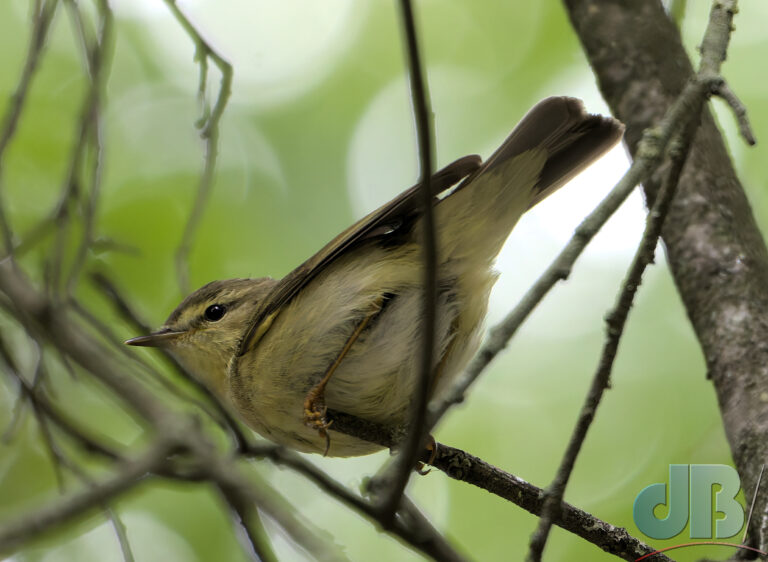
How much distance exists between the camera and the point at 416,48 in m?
1.53

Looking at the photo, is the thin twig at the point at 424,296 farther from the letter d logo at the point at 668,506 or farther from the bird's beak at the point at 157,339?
Answer: the bird's beak at the point at 157,339

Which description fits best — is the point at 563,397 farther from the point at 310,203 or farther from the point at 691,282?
the point at 691,282

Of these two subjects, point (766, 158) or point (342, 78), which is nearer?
point (766, 158)

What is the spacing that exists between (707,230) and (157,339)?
2.47 metres

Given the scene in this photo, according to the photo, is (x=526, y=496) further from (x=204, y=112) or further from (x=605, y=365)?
(x=204, y=112)

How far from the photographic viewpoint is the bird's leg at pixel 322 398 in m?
3.01

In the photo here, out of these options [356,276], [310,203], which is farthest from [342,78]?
[356,276]

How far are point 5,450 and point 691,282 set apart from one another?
11.0ft

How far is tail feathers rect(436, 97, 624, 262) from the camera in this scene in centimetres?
321

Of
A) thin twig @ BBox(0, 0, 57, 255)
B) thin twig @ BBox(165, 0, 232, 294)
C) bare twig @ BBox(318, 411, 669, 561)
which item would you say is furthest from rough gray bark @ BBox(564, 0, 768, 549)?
thin twig @ BBox(0, 0, 57, 255)

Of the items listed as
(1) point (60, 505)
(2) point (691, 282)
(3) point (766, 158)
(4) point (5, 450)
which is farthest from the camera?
(3) point (766, 158)

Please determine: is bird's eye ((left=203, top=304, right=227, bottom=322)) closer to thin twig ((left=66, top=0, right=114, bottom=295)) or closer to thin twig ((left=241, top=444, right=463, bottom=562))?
thin twig ((left=66, top=0, right=114, bottom=295))

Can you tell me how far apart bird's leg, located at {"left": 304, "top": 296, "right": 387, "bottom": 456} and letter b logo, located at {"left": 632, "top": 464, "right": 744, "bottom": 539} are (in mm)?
1108

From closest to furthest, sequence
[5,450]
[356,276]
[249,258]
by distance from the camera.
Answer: [356,276] → [5,450] → [249,258]
